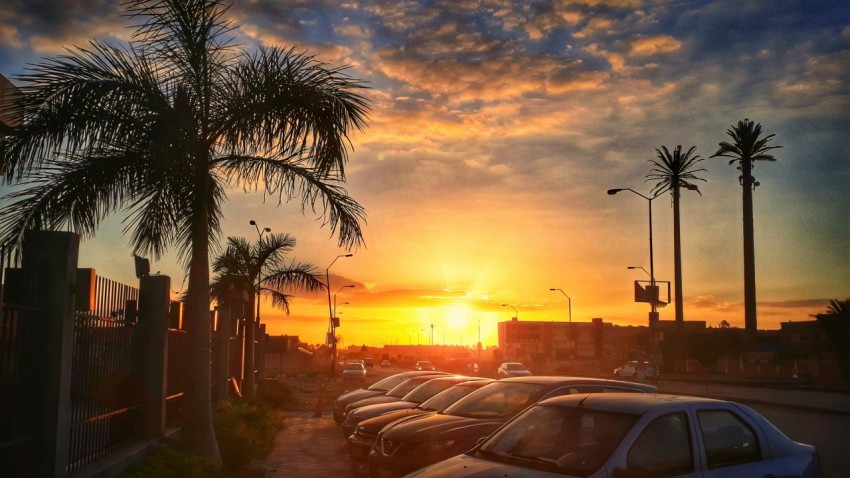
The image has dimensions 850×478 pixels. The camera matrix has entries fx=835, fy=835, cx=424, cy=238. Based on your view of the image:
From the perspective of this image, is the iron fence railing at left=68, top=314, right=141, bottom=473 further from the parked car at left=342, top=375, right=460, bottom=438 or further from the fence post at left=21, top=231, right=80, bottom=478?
the parked car at left=342, top=375, right=460, bottom=438

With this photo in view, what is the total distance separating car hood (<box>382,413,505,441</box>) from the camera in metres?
10.4

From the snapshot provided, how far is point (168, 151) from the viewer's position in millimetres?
11344

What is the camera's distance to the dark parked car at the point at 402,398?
1566 centimetres

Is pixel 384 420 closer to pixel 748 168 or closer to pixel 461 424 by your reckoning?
pixel 461 424

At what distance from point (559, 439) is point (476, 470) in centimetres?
88

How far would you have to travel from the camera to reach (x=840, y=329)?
57219 mm

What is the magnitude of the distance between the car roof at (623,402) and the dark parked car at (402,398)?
8.38m

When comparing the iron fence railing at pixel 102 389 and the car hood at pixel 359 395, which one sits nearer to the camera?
the iron fence railing at pixel 102 389

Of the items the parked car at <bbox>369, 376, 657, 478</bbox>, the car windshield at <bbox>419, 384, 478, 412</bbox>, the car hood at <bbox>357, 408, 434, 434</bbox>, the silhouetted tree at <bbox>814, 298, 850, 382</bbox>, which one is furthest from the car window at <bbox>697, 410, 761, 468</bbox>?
the silhouetted tree at <bbox>814, 298, 850, 382</bbox>

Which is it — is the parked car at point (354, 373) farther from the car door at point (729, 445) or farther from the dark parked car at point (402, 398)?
the car door at point (729, 445)

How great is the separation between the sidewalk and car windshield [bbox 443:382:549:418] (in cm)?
352

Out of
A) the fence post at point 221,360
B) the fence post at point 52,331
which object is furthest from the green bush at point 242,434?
the fence post at point 52,331

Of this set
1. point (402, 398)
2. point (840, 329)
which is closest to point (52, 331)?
point (402, 398)

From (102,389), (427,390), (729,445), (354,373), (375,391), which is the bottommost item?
(354,373)
